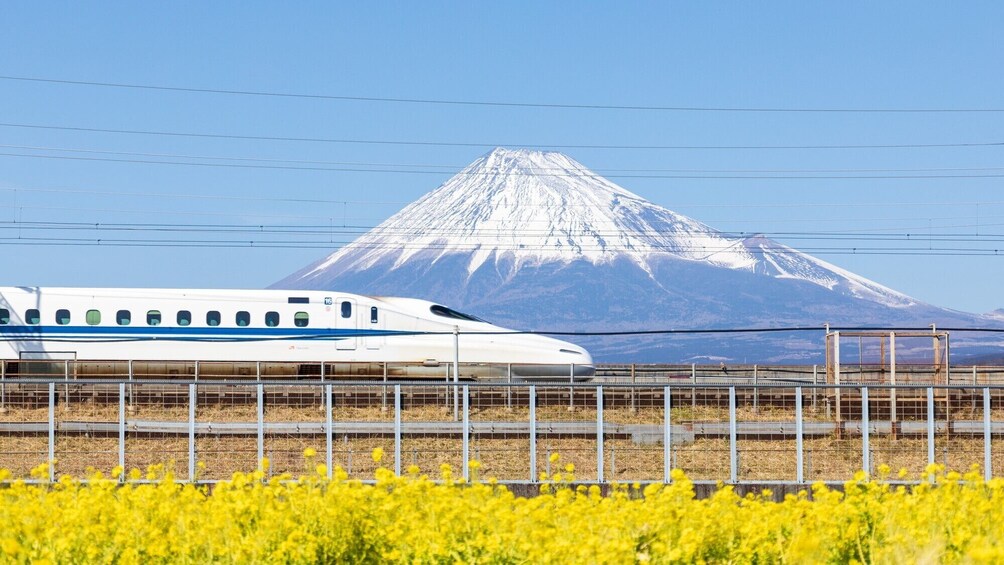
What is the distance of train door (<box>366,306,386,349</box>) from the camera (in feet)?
147

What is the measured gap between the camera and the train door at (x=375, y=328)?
44.8 meters

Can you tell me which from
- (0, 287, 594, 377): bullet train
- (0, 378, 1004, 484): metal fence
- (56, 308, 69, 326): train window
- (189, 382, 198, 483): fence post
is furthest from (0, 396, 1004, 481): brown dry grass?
(56, 308, 69, 326): train window

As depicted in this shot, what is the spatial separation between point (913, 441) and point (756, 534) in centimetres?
1689

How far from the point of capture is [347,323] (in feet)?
148

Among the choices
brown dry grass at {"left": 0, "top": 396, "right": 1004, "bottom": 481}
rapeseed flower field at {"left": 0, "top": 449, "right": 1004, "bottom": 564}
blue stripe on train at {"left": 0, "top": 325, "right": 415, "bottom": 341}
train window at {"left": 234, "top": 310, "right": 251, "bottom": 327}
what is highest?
train window at {"left": 234, "top": 310, "right": 251, "bottom": 327}

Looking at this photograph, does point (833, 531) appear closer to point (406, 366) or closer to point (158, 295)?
point (406, 366)

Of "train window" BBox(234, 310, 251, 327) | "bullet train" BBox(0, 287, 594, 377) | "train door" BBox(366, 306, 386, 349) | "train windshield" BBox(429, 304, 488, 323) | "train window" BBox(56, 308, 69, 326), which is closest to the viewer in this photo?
"bullet train" BBox(0, 287, 594, 377)

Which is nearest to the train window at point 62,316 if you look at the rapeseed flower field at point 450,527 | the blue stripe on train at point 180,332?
the blue stripe on train at point 180,332

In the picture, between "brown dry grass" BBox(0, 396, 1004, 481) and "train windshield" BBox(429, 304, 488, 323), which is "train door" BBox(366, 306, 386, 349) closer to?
"train windshield" BBox(429, 304, 488, 323)

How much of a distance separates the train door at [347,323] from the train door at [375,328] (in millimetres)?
450

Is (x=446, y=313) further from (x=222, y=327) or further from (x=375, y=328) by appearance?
(x=222, y=327)

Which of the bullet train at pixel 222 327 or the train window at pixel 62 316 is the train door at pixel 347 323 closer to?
the bullet train at pixel 222 327

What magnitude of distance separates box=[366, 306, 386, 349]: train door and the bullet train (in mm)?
32

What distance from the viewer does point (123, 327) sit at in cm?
4462
